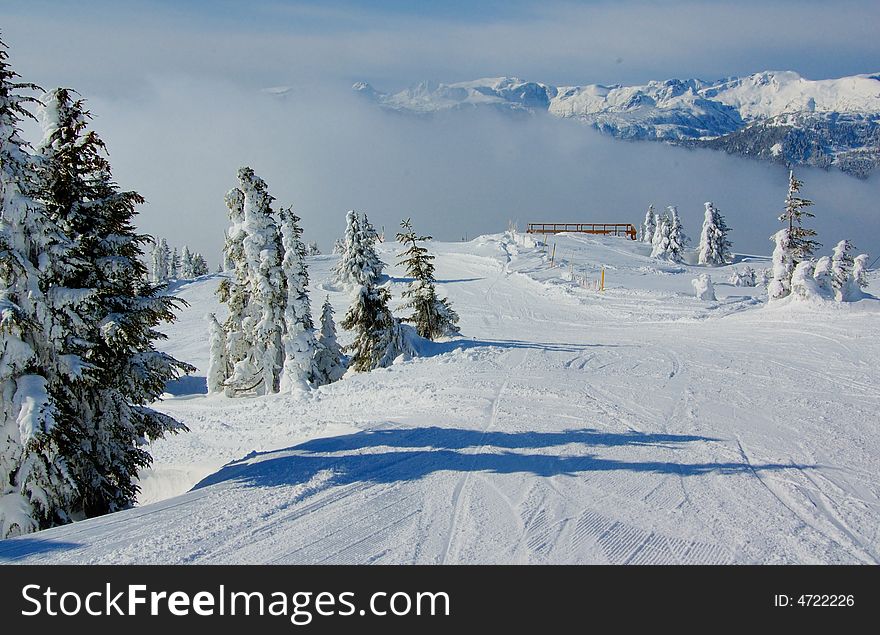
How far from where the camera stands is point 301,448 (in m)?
10.1

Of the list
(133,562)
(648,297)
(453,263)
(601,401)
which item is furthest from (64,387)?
(453,263)

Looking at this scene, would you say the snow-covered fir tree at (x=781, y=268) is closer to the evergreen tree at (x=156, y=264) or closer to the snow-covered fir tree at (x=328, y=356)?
the snow-covered fir tree at (x=328, y=356)

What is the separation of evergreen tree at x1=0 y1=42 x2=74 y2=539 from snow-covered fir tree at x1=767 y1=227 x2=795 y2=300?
28.2 m

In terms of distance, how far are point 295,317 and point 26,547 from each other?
19.8 meters

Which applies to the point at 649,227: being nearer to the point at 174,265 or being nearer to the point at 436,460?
the point at 174,265

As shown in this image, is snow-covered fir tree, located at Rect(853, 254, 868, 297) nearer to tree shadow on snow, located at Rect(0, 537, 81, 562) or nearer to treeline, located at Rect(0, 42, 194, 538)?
treeline, located at Rect(0, 42, 194, 538)

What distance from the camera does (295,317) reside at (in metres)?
25.6

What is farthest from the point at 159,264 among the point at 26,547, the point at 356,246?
the point at 26,547

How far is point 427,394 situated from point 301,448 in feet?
14.2

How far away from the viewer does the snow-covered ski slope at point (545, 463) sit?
611 cm

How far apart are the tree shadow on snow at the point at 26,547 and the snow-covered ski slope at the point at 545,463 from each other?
0.04m

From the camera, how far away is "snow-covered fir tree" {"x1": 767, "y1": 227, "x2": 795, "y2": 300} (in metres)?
28.9

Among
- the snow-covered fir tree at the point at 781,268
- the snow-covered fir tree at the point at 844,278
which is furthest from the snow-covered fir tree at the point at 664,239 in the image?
the snow-covered fir tree at the point at 844,278

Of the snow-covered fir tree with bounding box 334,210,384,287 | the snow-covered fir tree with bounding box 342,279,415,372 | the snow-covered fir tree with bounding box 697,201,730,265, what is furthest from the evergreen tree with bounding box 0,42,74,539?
the snow-covered fir tree with bounding box 697,201,730,265
